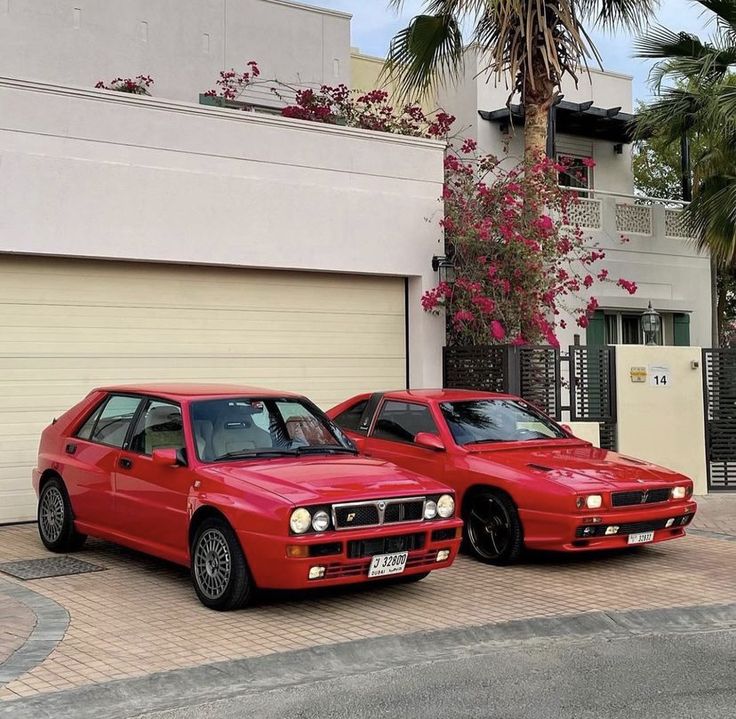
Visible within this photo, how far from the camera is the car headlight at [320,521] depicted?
277 inches

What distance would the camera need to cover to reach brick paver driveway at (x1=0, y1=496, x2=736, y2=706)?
20.7ft

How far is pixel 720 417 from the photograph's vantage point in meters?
14.3

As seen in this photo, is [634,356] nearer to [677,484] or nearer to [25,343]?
[677,484]

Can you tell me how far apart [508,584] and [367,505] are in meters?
1.81

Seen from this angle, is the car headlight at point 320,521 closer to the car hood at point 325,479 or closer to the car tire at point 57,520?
the car hood at point 325,479

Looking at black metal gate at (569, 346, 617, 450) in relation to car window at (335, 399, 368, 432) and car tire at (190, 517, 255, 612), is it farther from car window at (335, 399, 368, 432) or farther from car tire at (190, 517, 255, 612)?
car tire at (190, 517, 255, 612)

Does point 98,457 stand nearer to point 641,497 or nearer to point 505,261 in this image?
point 641,497

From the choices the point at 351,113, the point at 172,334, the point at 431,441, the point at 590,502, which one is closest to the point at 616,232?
the point at 351,113

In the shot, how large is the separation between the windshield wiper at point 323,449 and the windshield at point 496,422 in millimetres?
1600

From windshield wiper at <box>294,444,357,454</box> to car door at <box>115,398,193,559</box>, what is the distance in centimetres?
95

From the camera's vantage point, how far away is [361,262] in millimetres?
13828

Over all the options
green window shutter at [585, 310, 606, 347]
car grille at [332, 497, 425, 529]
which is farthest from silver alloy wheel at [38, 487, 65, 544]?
green window shutter at [585, 310, 606, 347]

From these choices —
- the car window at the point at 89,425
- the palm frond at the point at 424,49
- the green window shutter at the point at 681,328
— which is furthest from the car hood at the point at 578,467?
the green window shutter at the point at 681,328

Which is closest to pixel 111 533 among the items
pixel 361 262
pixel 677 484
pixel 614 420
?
pixel 677 484
